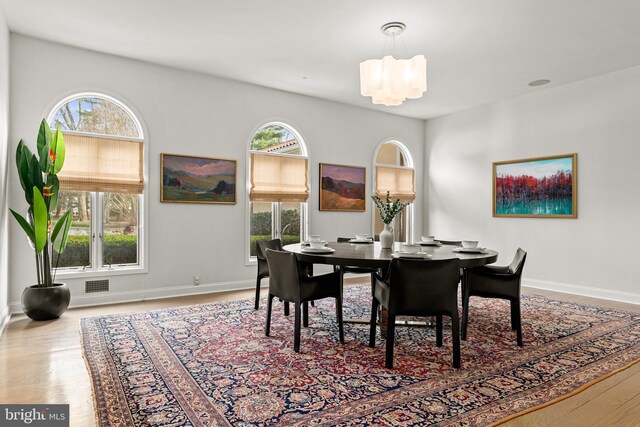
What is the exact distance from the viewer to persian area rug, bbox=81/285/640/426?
2.15 meters

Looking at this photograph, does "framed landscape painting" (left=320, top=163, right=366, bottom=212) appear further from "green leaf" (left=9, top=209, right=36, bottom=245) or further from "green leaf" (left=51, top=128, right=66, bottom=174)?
"green leaf" (left=9, top=209, right=36, bottom=245)

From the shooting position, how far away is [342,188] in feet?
21.9

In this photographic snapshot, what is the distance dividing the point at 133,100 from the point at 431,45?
141 inches

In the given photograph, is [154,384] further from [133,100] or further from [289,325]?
[133,100]

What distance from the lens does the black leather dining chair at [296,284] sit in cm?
310

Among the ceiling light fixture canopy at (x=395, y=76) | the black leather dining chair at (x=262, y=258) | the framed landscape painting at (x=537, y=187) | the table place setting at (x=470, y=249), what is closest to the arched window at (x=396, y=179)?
the framed landscape painting at (x=537, y=187)

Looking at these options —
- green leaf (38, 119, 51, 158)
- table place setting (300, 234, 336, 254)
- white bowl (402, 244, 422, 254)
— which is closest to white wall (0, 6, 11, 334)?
green leaf (38, 119, 51, 158)

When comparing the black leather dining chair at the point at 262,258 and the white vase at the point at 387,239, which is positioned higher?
the white vase at the point at 387,239

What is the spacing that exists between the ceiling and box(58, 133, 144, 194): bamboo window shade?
107 cm

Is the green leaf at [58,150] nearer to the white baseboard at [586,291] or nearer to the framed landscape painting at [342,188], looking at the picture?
the framed landscape painting at [342,188]

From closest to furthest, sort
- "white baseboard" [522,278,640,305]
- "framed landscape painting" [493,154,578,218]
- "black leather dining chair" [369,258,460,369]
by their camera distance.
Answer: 1. "black leather dining chair" [369,258,460,369]
2. "white baseboard" [522,278,640,305]
3. "framed landscape painting" [493,154,578,218]

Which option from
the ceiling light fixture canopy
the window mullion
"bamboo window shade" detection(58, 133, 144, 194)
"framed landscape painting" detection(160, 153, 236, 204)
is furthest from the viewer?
"framed landscape painting" detection(160, 153, 236, 204)

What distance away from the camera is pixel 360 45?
4418 millimetres

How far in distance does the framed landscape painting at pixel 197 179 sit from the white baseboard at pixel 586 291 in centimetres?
464
